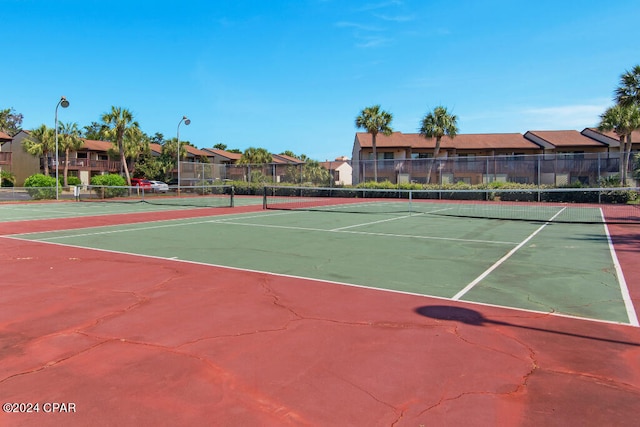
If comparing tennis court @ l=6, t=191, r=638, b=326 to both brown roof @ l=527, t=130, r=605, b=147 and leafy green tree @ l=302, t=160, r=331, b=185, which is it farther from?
brown roof @ l=527, t=130, r=605, b=147

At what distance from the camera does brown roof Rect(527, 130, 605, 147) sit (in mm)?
53031

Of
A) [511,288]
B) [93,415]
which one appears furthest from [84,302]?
[511,288]

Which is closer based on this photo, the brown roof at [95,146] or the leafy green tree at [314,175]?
the leafy green tree at [314,175]

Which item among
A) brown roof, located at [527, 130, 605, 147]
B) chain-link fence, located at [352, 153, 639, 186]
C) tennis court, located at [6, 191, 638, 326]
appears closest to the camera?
tennis court, located at [6, 191, 638, 326]

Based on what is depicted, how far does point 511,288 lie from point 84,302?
21.7ft

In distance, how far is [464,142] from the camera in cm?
5566

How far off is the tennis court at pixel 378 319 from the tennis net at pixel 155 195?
22972mm

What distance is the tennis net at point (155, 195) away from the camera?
3481 cm

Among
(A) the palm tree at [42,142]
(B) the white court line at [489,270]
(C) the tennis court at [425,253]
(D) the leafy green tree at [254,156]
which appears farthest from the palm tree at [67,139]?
(B) the white court line at [489,270]

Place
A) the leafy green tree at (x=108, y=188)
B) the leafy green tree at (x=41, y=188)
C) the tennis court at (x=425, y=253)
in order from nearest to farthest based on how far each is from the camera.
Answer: the tennis court at (x=425, y=253), the leafy green tree at (x=41, y=188), the leafy green tree at (x=108, y=188)

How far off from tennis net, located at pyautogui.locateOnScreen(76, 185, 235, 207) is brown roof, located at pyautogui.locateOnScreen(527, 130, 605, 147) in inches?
1552

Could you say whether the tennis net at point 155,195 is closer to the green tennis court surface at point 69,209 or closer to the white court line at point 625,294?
the green tennis court surface at point 69,209

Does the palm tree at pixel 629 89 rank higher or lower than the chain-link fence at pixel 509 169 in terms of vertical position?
higher

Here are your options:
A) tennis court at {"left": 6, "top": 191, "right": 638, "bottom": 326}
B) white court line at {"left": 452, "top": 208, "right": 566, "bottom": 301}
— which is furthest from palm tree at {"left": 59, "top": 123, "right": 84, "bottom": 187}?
white court line at {"left": 452, "top": 208, "right": 566, "bottom": 301}
